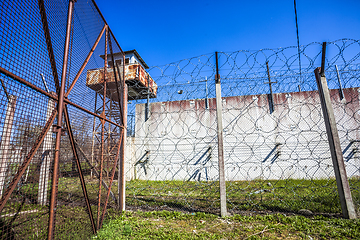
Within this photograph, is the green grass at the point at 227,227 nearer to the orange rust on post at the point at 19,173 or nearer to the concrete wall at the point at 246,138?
the orange rust on post at the point at 19,173

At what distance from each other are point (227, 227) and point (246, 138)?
12.6ft

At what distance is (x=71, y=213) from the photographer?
2803mm

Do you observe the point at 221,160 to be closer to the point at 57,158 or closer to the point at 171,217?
the point at 171,217

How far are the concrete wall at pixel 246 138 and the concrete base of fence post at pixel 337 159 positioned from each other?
270 cm

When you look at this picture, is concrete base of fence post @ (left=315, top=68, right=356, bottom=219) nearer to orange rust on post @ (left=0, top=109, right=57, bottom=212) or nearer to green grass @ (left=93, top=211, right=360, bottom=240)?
green grass @ (left=93, top=211, right=360, bottom=240)

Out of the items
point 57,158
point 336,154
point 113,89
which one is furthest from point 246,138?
point 57,158

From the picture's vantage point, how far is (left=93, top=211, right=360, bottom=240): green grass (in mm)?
2043

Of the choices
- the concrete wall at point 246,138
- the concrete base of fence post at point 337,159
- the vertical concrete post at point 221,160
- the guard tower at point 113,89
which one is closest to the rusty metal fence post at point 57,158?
the guard tower at point 113,89

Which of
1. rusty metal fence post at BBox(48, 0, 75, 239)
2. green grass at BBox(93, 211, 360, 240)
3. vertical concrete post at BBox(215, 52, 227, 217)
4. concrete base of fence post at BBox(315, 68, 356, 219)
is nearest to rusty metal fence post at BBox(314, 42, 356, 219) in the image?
concrete base of fence post at BBox(315, 68, 356, 219)

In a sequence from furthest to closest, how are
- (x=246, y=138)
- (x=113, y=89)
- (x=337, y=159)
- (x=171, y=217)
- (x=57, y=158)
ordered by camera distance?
1. (x=113, y=89)
2. (x=246, y=138)
3. (x=171, y=217)
4. (x=337, y=159)
5. (x=57, y=158)

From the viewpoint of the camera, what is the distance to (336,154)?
2.59 m

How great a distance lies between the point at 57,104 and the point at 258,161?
18.4ft

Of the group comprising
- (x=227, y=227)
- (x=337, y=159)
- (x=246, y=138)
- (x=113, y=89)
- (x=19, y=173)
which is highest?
(x=113, y=89)

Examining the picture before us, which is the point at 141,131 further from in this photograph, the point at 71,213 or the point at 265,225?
the point at 265,225
